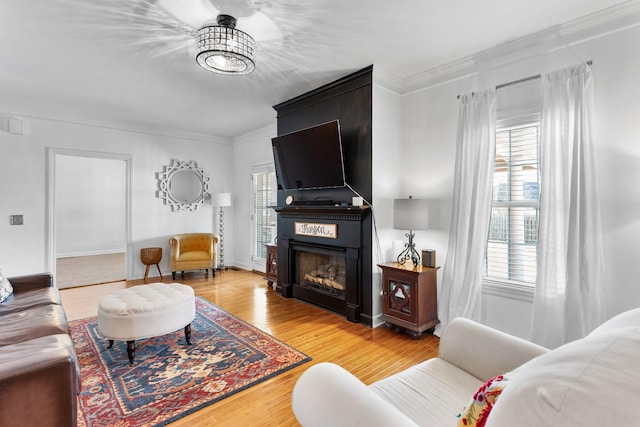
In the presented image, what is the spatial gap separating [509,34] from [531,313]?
2.35 meters

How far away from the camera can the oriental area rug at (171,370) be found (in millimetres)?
1880

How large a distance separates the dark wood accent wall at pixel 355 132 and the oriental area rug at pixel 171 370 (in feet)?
3.63

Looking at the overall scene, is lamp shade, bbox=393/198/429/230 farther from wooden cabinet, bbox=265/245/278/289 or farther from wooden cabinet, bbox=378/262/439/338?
wooden cabinet, bbox=265/245/278/289

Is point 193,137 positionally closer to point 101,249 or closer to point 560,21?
point 101,249

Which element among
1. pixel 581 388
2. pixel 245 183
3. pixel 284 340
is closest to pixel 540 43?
pixel 581 388

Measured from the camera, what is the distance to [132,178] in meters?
5.28

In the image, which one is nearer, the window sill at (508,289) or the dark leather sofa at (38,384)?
the dark leather sofa at (38,384)

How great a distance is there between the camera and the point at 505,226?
2.85 m

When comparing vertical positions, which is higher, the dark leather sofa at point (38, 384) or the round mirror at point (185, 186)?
the round mirror at point (185, 186)

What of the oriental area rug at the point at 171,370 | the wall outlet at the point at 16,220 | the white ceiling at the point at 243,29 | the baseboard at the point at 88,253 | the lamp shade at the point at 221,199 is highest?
the white ceiling at the point at 243,29

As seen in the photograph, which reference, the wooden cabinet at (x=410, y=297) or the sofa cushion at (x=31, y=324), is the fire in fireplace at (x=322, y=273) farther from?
the sofa cushion at (x=31, y=324)

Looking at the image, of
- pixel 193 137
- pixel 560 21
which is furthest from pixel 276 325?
pixel 193 137

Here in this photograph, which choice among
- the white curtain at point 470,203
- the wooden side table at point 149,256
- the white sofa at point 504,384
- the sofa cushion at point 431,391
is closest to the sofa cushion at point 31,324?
the white sofa at point 504,384

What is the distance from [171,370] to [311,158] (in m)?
2.47
